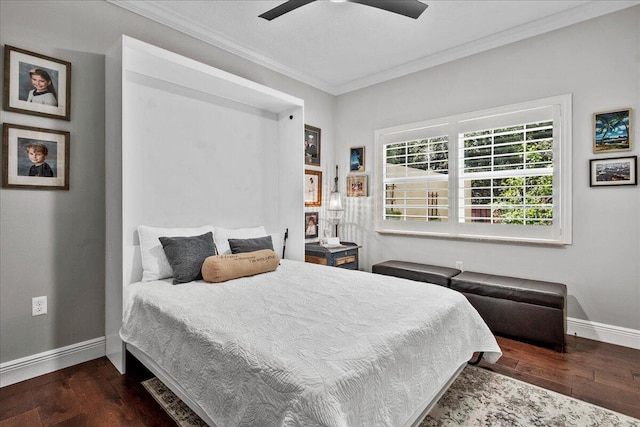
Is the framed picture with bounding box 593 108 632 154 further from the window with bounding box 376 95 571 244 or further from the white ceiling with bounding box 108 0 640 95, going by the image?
the white ceiling with bounding box 108 0 640 95

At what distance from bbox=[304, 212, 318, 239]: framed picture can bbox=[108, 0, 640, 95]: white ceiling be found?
1.87m

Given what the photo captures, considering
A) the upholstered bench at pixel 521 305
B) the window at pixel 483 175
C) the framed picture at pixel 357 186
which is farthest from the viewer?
the framed picture at pixel 357 186

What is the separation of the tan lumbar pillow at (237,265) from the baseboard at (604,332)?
279 cm

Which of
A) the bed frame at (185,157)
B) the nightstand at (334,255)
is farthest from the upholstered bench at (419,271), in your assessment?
the bed frame at (185,157)

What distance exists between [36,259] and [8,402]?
89 centimetres

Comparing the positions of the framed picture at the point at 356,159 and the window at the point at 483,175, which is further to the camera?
the framed picture at the point at 356,159

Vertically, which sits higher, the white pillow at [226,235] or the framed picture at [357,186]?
the framed picture at [357,186]

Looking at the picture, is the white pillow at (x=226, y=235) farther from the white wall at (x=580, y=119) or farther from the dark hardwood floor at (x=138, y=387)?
the white wall at (x=580, y=119)

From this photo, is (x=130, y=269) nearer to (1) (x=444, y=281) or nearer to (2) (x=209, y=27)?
(2) (x=209, y=27)

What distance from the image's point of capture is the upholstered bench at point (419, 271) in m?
3.31

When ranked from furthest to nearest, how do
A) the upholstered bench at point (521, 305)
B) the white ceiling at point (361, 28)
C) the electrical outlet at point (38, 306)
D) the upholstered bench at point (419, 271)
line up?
the upholstered bench at point (419, 271)
the white ceiling at point (361, 28)
the upholstered bench at point (521, 305)
the electrical outlet at point (38, 306)

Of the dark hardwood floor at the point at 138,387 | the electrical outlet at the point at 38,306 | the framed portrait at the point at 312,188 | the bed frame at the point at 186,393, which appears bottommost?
the dark hardwood floor at the point at 138,387

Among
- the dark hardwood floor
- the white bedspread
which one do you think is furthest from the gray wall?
the white bedspread

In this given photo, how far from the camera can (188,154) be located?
3104 millimetres
